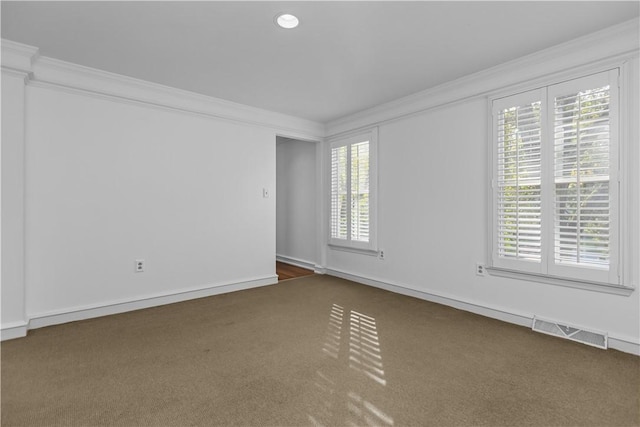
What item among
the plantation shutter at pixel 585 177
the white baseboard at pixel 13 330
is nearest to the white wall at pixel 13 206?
the white baseboard at pixel 13 330

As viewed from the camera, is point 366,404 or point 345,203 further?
point 345,203

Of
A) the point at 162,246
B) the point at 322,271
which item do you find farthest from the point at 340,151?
the point at 162,246

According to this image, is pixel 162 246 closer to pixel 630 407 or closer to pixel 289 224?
pixel 289 224

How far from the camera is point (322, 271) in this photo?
538cm

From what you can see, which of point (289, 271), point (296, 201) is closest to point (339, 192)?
point (296, 201)

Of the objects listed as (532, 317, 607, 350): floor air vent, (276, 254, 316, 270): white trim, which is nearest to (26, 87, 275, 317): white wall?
(276, 254, 316, 270): white trim

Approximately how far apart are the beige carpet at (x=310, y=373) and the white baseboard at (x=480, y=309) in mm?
103

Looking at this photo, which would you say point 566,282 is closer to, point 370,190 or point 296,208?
point 370,190

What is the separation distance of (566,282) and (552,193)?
2.52 ft

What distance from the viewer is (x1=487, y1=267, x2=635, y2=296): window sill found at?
248cm

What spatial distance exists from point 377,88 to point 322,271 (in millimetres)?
3004

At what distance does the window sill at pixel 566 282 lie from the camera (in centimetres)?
248

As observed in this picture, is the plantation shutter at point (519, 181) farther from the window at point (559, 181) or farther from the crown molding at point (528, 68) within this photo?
the crown molding at point (528, 68)

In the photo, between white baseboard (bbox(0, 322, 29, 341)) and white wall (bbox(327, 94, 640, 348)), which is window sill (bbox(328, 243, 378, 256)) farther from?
white baseboard (bbox(0, 322, 29, 341))
